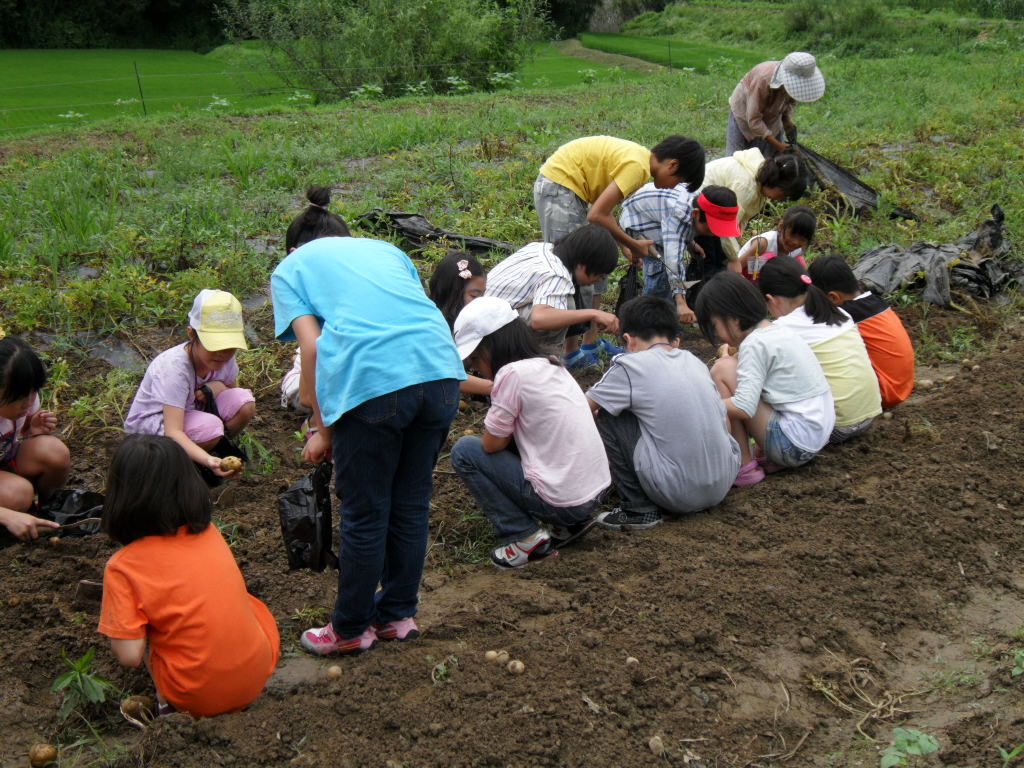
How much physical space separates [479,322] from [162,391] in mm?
1408

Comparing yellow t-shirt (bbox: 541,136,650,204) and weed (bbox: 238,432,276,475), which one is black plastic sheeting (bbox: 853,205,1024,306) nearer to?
yellow t-shirt (bbox: 541,136,650,204)

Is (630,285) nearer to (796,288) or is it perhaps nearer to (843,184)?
(796,288)

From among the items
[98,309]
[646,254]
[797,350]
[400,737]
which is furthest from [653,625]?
[98,309]

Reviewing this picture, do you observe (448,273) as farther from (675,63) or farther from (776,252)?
(675,63)

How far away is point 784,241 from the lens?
5.43 metres

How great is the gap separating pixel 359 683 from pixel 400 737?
0.97ft

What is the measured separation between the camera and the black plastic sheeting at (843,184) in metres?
7.51

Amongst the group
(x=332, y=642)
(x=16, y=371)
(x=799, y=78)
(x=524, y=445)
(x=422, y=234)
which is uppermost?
(x=799, y=78)

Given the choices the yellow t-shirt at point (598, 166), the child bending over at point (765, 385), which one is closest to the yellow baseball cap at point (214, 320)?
the child bending over at point (765, 385)

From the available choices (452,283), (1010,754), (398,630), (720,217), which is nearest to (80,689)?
(398,630)

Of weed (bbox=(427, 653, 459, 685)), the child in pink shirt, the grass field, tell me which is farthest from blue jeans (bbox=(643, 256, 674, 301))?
the grass field

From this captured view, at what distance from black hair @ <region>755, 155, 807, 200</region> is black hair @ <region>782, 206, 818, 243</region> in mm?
327

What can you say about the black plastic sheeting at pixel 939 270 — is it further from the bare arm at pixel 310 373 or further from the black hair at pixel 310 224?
the bare arm at pixel 310 373

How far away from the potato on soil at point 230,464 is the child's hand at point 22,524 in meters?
0.65
